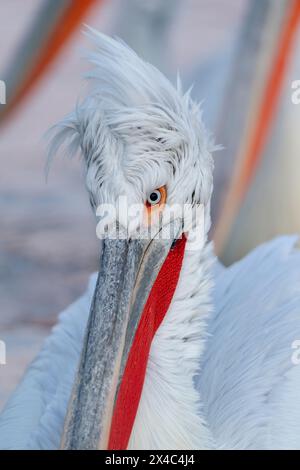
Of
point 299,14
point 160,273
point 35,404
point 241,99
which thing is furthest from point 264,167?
point 160,273

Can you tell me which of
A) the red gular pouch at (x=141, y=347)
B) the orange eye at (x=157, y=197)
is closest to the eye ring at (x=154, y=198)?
the orange eye at (x=157, y=197)

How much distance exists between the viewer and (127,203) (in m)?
1.75

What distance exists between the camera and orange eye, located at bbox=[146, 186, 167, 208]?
180cm

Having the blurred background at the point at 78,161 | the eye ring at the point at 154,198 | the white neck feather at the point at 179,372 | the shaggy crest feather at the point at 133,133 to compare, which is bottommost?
the white neck feather at the point at 179,372

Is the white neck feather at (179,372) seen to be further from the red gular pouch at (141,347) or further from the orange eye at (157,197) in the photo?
the orange eye at (157,197)

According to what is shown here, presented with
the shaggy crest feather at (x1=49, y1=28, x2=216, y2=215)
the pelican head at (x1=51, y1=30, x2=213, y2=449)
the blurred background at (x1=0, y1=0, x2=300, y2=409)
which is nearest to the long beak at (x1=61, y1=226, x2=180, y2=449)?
the pelican head at (x1=51, y1=30, x2=213, y2=449)

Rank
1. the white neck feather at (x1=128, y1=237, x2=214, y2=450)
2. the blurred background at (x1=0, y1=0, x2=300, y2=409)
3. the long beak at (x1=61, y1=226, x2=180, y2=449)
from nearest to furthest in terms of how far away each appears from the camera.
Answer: the long beak at (x1=61, y1=226, x2=180, y2=449) → the white neck feather at (x1=128, y1=237, x2=214, y2=450) → the blurred background at (x1=0, y1=0, x2=300, y2=409)

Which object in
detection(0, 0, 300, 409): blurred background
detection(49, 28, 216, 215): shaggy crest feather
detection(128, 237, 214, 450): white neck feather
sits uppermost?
detection(0, 0, 300, 409): blurred background

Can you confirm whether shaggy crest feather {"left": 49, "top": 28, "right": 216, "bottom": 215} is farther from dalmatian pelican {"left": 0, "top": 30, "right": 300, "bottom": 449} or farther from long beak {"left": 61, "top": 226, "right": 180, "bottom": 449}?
long beak {"left": 61, "top": 226, "right": 180, "bottom": 449}

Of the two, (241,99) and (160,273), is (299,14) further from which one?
(160,273)

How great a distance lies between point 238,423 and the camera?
2.04 m

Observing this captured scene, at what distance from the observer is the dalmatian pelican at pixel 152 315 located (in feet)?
5.77

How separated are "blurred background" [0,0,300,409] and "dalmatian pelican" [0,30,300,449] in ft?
3.57

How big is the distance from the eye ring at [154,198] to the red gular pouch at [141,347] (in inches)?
5.6
